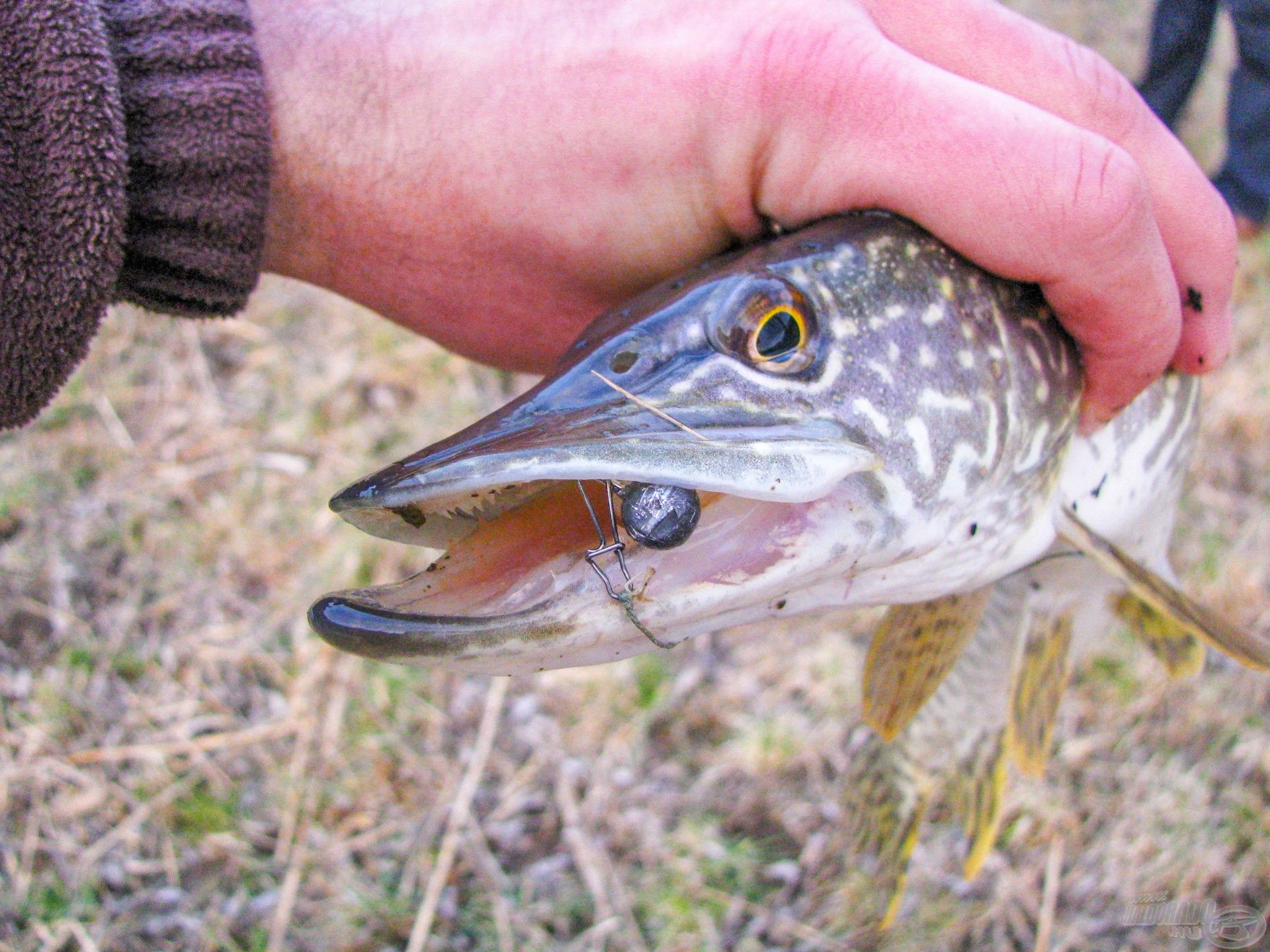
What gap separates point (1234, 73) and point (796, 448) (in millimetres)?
3286

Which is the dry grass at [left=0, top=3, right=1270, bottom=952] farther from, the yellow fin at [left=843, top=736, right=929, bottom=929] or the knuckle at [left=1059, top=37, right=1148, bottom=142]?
the knuckle at [left=1059, top=37, right=1148, bottom=142]

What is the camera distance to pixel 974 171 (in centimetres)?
127

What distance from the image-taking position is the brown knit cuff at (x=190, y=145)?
132 centimetres

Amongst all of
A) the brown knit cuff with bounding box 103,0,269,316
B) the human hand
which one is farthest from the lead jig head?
the brown knit cuff with bounding box 103,0,269,316

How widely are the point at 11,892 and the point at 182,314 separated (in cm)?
132

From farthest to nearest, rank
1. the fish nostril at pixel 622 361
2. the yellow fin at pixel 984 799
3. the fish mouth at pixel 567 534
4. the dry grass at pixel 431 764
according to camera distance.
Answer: the dry grass at pixel 431 764, the yellow fin at pixel 984 799, the fish nostril at pixel 622 361, the fish mouth at pixel 567 534

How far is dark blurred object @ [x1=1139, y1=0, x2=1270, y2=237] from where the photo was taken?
320 cm

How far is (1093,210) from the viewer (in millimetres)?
1271

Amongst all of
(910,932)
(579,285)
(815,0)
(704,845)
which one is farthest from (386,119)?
(910,932)

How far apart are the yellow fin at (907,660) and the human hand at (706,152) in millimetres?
389

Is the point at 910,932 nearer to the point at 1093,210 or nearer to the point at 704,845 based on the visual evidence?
the point at 704,845

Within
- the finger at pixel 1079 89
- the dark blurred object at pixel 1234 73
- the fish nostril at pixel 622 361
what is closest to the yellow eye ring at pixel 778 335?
the fish nostril at pixel 622 361

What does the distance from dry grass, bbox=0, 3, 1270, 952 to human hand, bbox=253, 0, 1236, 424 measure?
1110 millimetres

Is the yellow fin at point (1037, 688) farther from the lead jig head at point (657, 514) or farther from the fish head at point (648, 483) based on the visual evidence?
the lead jig head at point (657, 514)
